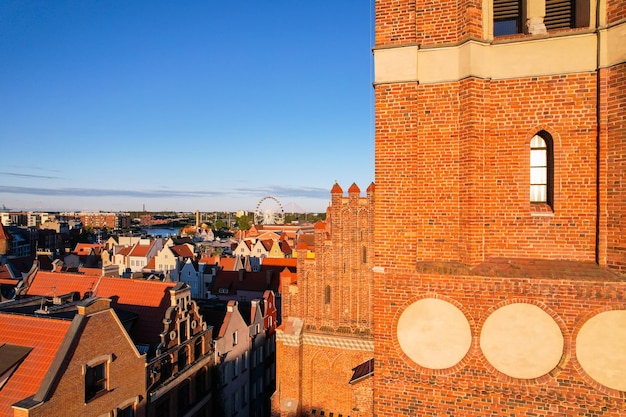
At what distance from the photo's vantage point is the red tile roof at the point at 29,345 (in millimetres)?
12820

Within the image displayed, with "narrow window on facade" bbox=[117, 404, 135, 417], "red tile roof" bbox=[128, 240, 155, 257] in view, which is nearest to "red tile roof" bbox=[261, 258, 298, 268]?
"red tile roof" bbox=[128, 240, 155, 257]

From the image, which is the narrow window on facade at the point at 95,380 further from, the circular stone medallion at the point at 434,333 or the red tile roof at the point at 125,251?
the red tile roof at the point at 125,251

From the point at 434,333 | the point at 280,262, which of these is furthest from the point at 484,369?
the point at 280,262

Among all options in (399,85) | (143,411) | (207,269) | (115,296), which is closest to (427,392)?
(399,85)

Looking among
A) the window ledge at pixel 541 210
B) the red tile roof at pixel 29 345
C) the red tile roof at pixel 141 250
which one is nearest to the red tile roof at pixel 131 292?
the red tile roof at pixel 29 345

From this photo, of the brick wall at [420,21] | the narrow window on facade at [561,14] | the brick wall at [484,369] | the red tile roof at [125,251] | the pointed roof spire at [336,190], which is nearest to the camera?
the brick wall at [484,369]

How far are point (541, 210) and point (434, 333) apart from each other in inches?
127

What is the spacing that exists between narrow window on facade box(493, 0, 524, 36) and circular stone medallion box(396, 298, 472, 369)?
6400mm

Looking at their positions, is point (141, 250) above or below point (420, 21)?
below

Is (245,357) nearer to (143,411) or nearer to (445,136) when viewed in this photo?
(143,411)

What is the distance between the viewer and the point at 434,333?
26.4ft

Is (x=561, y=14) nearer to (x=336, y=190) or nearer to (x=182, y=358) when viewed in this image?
(x=336, y=190)

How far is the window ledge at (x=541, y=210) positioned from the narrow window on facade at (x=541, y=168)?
88 millimetres

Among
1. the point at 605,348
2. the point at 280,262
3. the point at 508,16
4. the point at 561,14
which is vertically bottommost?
the point at 280,262
